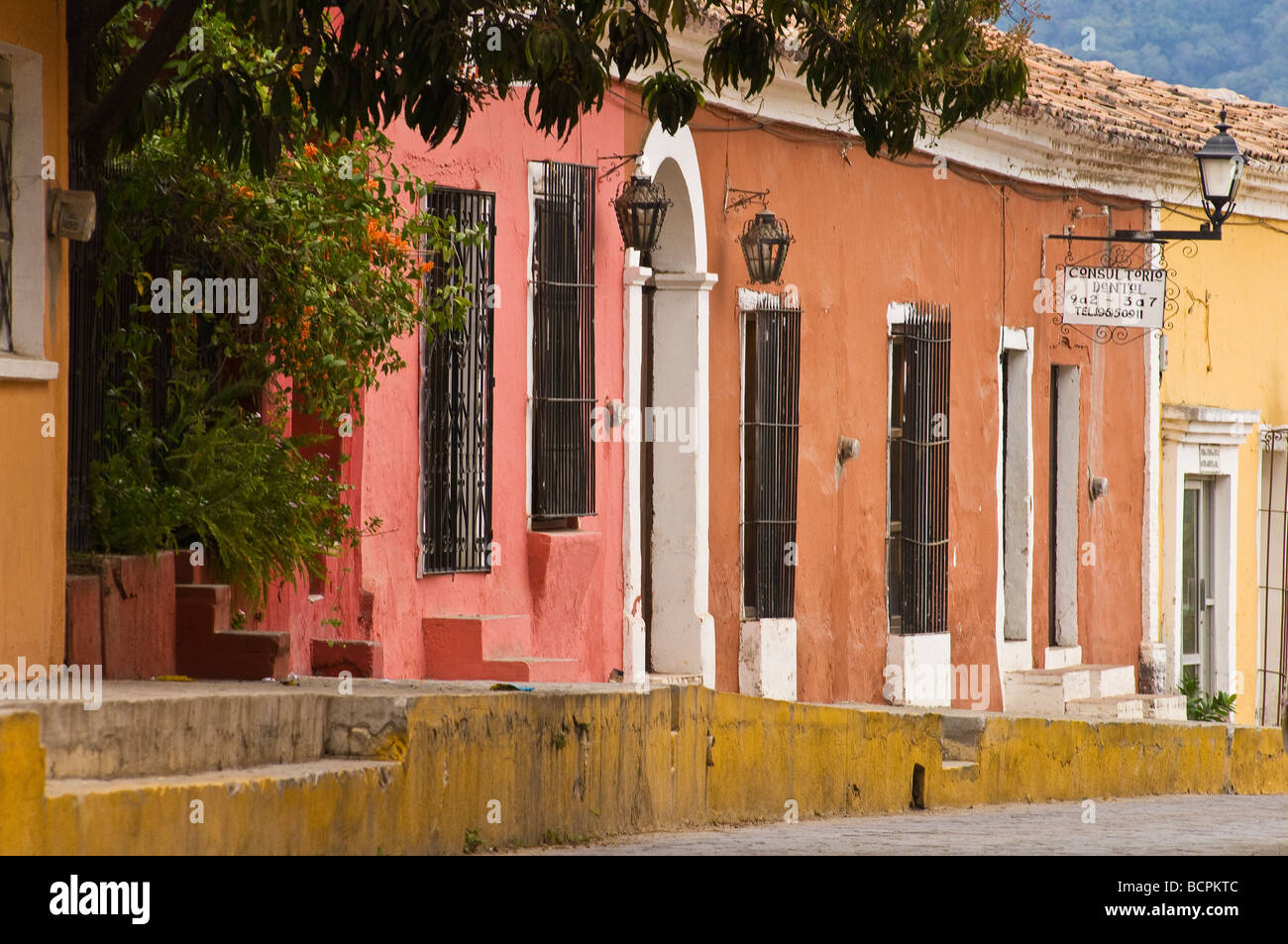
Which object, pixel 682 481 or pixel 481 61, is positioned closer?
pixel 481 61

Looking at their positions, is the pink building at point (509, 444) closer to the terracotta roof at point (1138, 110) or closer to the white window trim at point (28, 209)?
the white window trim at point (28, 209)

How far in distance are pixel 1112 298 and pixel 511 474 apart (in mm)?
6762

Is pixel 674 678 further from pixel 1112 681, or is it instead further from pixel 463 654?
pixel 1112 681

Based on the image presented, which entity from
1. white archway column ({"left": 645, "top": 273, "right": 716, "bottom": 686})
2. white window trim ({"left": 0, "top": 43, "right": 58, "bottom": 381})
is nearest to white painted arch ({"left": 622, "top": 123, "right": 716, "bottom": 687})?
white archway column ({"left": 645, "top": 273, "right": 716, "bottom": 686})

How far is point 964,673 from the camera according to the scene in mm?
15430

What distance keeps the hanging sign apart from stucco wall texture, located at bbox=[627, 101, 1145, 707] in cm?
58

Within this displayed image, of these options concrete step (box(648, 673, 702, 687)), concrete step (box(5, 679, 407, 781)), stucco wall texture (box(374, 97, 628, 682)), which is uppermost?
stucco wall texture (box(374, 97, 628, 682))

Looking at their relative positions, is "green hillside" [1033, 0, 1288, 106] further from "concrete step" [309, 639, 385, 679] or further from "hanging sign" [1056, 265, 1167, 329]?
"concrete step" [309, 639, 385, 679]

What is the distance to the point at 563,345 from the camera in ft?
36.7

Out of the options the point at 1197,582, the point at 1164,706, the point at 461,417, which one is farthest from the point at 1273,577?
the point at 461,417

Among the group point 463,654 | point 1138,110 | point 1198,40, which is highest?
point 1198,40

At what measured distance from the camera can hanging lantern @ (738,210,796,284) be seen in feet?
40.9

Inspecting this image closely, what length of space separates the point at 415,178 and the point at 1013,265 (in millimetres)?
8443

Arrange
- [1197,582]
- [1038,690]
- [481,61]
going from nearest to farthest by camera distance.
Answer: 1. [481,61]
2. [1038,690]
3. [1197,582]
